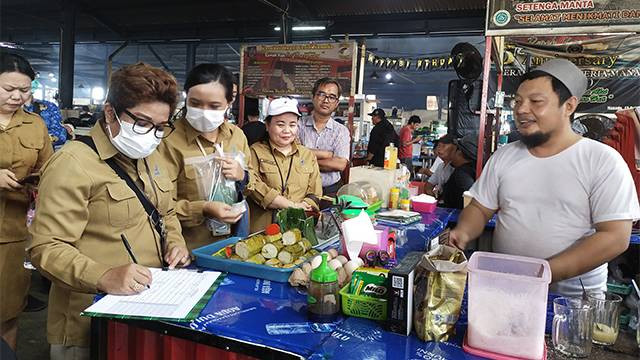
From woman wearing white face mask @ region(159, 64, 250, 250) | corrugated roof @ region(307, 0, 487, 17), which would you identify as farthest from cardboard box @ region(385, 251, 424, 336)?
corrugated roof @ region(307, 0, 487, 17)

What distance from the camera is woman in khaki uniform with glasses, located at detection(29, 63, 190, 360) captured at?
148cm

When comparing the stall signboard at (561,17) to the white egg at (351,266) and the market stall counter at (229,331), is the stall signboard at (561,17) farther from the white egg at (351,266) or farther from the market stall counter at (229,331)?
the market stall counter at (229,331)

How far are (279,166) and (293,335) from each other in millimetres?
1748

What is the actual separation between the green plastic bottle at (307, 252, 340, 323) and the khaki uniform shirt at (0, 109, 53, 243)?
1.97 m

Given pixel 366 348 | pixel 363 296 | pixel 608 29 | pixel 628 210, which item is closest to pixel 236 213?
pixel 363 296

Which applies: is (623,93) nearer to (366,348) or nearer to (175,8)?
(366,348)

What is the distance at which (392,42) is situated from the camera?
1522 cm

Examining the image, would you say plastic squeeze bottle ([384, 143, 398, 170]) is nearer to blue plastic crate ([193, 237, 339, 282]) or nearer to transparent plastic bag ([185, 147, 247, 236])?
transparent plastic bag ([185, 147, 247, 236])

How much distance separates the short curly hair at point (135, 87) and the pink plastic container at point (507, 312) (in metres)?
1.27

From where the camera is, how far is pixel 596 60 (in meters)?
7.15

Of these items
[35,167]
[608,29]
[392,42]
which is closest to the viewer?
[35,167]

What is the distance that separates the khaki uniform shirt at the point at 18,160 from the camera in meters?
2.45

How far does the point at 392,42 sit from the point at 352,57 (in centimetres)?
1077

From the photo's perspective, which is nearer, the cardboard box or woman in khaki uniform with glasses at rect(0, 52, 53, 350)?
the cardboard box
